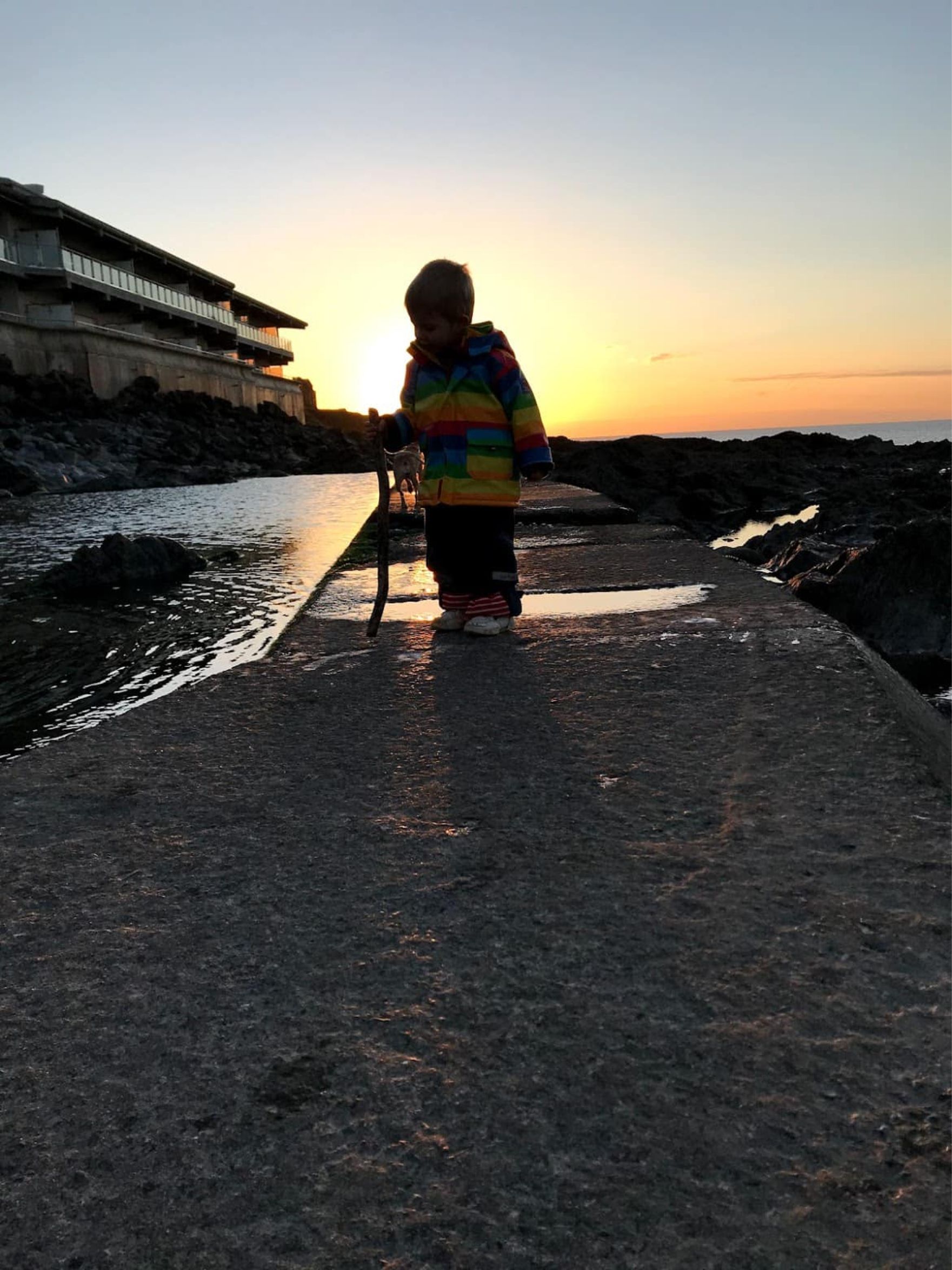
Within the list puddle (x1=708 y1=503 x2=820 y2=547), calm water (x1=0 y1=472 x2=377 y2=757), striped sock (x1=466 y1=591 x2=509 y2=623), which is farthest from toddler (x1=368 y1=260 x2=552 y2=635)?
puddle (x1=708 y1=503 x2=820 y2=547)

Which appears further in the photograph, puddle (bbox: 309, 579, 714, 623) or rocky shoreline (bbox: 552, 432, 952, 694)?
rocky shoreline (bbox: 552, 432, 952, 694)

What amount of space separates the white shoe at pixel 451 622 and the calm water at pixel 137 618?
142 centimetres

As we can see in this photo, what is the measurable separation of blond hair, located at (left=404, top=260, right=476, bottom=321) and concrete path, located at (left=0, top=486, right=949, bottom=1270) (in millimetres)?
1589

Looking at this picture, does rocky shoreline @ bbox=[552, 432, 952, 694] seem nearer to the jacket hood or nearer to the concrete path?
the jacket hood

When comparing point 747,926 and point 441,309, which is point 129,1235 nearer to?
point 747,926

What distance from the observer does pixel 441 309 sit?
2.96 metres

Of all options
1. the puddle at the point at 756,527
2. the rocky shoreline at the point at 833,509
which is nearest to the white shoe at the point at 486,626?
the rocky shoreline at the point at 833,509

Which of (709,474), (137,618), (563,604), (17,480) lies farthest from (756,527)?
(17,480)

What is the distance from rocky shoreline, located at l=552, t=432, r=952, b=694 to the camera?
14.5 feet

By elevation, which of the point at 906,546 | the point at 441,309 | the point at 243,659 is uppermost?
the point at 441,309

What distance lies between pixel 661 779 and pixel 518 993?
26.3 inches

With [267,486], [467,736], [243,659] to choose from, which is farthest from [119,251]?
[467,736]

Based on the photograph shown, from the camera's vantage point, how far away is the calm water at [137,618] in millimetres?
3879

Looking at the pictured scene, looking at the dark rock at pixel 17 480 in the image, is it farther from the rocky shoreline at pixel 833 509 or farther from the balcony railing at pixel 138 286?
the balcony railing at pixel 138 286
